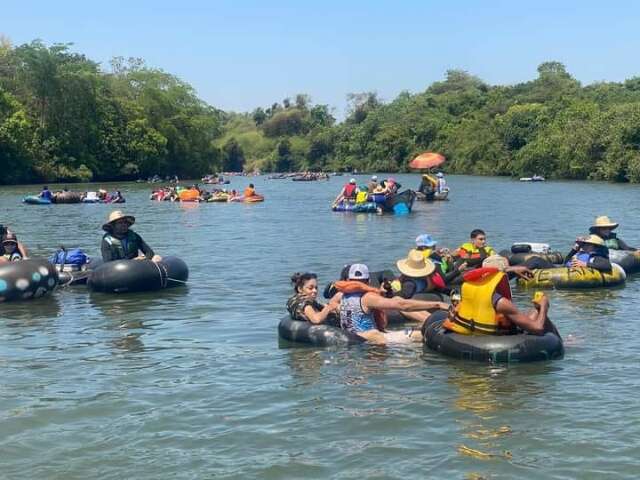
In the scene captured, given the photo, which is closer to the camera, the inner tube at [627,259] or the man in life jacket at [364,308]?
the man in life jacket at [364,308]

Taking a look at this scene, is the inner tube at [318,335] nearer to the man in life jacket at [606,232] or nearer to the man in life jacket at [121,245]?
the man in life jacket at [121,245]

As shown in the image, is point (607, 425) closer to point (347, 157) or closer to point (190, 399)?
point (190, 399)

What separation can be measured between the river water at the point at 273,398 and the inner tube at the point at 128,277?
0.27 m

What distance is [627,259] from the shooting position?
16344mm

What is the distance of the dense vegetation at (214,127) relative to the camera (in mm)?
68000

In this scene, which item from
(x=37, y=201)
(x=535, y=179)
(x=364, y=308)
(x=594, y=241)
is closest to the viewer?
(x=364, y=308)

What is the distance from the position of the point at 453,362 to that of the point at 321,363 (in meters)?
1.49

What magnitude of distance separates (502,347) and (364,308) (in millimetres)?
1808

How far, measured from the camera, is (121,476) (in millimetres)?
6816

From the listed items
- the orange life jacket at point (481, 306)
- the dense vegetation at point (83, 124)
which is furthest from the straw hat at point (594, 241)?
the dense vegetation at point (83, 124)

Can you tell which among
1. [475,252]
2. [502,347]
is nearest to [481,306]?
[502,347]

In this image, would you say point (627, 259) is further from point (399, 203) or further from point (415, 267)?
point (399, 203)

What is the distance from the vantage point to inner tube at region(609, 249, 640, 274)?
53.2 feet

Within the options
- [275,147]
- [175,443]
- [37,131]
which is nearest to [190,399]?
[175,443]
